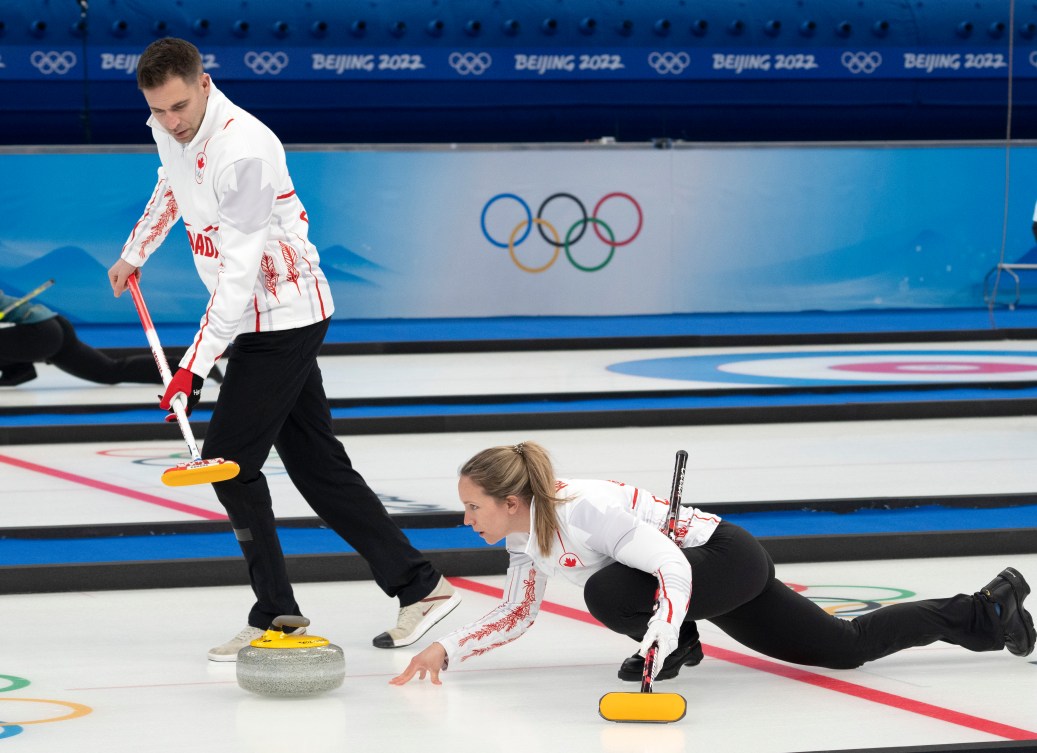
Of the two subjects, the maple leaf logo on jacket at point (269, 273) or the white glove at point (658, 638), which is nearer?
the white glove at point (658, 638)

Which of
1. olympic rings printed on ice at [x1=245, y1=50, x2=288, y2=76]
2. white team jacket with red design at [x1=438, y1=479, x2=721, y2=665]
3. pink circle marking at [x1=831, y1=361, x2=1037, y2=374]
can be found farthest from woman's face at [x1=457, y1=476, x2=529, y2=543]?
olympic rings printed on ice at [x1=245, y1=50, x2=288, y2=76]

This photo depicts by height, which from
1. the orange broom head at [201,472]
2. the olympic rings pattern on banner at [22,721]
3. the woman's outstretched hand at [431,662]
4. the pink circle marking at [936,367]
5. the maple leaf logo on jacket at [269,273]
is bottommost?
the olympic rings pattern on banner at [22,721]

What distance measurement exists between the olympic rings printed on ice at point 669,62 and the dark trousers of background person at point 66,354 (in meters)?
7.92

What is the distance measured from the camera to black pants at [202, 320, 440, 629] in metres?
3.33

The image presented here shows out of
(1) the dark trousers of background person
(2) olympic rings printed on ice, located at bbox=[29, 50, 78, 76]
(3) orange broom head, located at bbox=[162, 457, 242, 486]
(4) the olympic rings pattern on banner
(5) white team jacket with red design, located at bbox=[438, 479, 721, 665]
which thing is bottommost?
(4) the olympic rings pattern on banner

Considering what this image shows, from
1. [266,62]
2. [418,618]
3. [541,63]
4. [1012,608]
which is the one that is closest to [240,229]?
[418,618]

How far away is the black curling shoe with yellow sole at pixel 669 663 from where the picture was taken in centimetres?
312

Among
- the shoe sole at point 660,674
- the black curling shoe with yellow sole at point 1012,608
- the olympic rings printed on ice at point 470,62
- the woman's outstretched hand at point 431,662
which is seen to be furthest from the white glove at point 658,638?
the olympic rings printed on ice at point 470,62

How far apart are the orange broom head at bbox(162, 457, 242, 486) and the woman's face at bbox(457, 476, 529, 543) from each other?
51cm

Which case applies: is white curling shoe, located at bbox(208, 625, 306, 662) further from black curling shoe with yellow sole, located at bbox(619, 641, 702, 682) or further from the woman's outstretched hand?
black curling shoe with yellow sole, located at bbox(619, 641, 702, 682)

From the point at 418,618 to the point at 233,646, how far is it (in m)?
0.42

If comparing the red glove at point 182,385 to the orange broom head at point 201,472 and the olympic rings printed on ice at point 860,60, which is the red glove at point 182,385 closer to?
the orange broom head at point 201,472

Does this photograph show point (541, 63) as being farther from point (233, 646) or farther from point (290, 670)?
point (290, 670)

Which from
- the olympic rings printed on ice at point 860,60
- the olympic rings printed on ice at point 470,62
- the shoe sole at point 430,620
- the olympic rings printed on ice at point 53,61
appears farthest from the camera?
the olympic rings printed on ice at point 860,60
